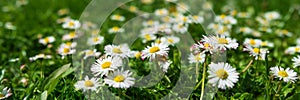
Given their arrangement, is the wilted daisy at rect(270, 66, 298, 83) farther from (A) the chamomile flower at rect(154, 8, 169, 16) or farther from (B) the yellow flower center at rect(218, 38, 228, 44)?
(A) the chamomile flower at rect(154, 8, 169, 16)

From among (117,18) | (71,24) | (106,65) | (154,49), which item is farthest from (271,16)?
(106,65)

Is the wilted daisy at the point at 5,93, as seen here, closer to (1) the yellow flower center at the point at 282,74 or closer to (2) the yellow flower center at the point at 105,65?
(2) the yellow flower center at the point at 105,65

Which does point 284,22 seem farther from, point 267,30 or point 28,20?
point 28,20

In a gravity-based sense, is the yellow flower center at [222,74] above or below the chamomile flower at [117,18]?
below

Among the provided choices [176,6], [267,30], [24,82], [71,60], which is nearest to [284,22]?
[267,30]

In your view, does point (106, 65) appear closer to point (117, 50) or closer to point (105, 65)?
point (105, 65)

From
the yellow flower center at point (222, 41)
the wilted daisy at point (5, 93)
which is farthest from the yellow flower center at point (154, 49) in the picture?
the wilted daisy at point (5, 93)
